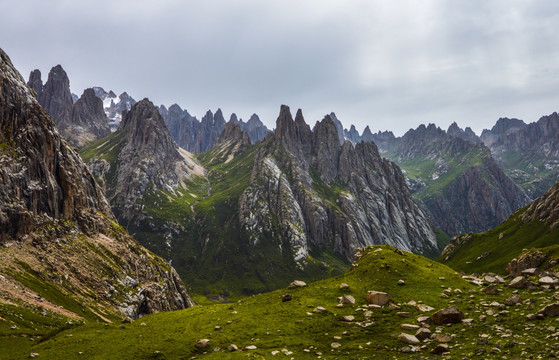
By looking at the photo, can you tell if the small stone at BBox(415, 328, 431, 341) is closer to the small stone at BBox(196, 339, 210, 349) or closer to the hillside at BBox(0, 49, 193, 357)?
the small stone at BBox(196, 339, 210, 349)

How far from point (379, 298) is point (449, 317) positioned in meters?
9.91

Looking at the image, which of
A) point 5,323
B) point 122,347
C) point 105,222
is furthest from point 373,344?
point 105,222

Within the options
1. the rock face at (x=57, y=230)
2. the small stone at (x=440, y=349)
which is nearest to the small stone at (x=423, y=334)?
the small stone at (x=440, y=349)

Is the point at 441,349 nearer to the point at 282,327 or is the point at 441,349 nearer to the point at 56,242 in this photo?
the point at 282,327

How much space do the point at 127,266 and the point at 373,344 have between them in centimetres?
14505

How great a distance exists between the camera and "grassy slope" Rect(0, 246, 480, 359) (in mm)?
35406

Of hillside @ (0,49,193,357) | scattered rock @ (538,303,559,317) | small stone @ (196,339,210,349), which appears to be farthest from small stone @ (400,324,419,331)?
hillside @ (0,49,193,357)

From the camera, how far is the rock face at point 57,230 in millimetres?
111750

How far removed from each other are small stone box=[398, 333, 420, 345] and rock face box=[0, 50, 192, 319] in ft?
293

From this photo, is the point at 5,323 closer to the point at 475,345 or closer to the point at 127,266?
the point at 475,345

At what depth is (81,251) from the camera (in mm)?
134375

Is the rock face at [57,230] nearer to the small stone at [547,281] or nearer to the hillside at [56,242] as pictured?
the hillside at [56,242]

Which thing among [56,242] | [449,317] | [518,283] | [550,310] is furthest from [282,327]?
[56,242]

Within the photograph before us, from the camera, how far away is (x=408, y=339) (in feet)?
105
